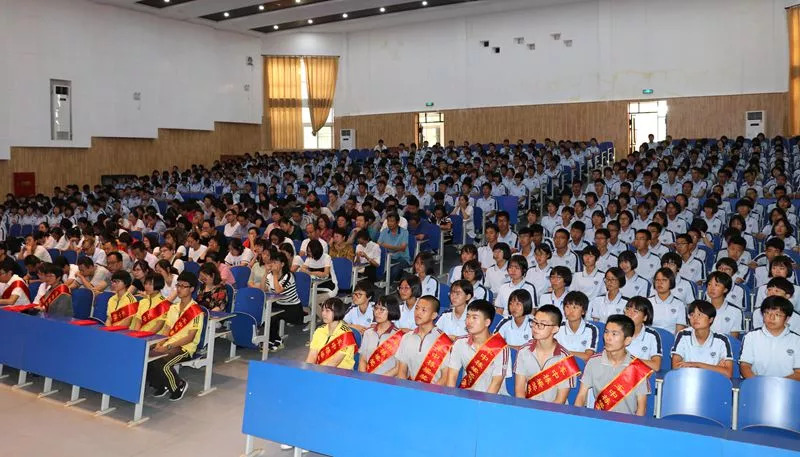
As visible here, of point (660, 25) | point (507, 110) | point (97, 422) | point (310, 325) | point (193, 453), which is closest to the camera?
point (193, 453)

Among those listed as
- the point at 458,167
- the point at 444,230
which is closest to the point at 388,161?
the point at 458,167

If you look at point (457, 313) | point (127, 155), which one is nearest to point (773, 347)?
point (457, 313)

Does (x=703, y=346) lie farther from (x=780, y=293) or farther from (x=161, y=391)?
(x=161, y=391)

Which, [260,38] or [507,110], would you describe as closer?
[507,110]

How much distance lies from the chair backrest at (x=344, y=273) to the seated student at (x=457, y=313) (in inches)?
95.8

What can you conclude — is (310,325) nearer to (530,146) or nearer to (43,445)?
(43,445)

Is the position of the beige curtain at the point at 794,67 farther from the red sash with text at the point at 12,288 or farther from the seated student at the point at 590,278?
the red sash with text at the point at 12,288

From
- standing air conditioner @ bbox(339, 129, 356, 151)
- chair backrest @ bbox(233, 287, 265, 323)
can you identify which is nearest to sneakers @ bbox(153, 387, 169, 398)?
chair backrest @ bbox(233, 287, 265, 323)

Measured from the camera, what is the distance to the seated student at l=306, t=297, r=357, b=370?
442 centimetres

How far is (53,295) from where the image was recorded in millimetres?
6227

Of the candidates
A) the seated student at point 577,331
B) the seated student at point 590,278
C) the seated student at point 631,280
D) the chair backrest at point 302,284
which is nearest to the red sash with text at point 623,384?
the seated student at point 577,331

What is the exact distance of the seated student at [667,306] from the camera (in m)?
4.98

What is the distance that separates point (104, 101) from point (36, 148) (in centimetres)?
192

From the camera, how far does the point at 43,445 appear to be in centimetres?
464
